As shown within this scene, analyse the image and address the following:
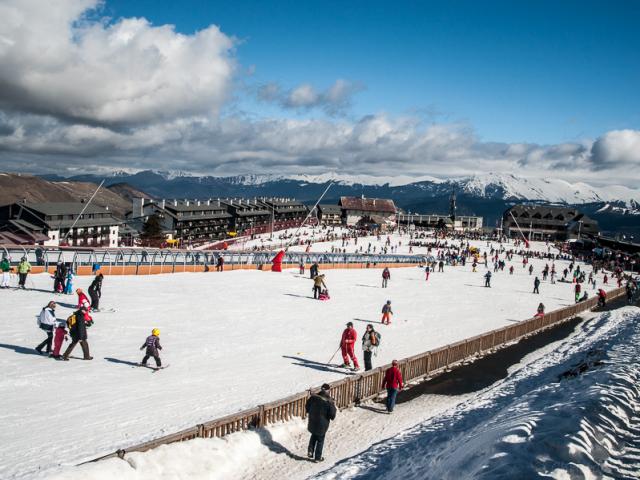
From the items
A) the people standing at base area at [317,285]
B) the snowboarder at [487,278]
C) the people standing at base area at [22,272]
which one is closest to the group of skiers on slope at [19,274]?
the people standing at base area at [22,272]

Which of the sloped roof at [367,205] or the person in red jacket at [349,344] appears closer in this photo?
the person in red jacket at [349,344]

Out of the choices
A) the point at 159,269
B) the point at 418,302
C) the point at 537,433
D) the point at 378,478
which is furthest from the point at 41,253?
the point at 537,433

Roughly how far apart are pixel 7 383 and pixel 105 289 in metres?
12.6

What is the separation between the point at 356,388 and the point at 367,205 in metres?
134

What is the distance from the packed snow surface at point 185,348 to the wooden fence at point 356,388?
1.02 meters

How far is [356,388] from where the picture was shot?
458 inches

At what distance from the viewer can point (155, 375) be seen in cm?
1234

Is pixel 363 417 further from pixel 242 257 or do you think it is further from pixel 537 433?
pixel 242 257

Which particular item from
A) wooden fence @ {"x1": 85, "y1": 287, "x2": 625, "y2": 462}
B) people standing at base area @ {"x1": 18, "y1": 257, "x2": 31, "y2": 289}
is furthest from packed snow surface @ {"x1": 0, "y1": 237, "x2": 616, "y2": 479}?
wooden fence @ {"x1": 85, "y1": 287, "x2": 625, "y2": 462}

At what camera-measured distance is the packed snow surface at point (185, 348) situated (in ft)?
29.7

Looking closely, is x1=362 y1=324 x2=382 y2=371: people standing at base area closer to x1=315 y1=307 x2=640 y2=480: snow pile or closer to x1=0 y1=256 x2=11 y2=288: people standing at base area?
x1=315 y1=307 x2=640 y2=480: snow pile

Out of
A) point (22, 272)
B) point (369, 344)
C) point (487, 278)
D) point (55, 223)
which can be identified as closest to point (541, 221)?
point (487, 278)

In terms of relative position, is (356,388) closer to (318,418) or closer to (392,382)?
(392,382)

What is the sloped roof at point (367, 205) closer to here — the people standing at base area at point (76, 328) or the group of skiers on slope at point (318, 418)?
the people standing at base area at point (76, 328)
